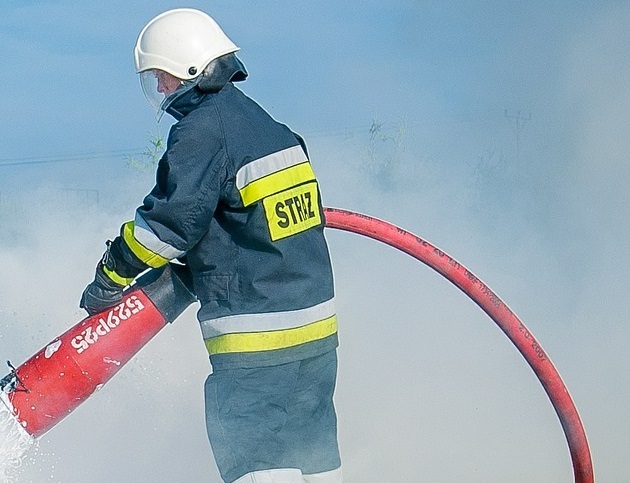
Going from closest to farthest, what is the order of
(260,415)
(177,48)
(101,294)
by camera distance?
(260,415)
(177,48)
(101,294)

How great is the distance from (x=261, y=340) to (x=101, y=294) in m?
0.57

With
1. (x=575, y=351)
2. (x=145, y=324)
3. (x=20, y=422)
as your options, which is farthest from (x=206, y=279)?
(x=575, y=351)

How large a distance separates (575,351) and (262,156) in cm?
345

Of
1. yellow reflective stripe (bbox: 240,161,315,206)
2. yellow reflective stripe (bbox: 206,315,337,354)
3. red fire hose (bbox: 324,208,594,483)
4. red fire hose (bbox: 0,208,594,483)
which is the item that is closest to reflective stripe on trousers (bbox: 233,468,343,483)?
yellow reflective stripe (bbox: 206,315,337,354)

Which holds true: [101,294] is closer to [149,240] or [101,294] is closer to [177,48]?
[149,240]

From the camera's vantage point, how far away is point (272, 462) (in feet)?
10.9

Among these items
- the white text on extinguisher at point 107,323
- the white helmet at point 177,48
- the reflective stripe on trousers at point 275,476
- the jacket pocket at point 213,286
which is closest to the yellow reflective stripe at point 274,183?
the jacket pocket at point 213,286

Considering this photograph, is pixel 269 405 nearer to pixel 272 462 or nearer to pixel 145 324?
pixel 272 462

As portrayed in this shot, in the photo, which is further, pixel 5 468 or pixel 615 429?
pixel 615 429

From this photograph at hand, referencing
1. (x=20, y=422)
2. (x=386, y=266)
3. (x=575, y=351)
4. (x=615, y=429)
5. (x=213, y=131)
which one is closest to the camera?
(x=213, y=131)

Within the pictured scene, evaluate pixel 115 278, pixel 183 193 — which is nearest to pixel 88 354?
pixel 115 278

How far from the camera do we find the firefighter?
10.6 ft

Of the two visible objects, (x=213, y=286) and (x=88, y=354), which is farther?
(x=88, y=354)

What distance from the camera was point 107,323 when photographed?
3633 millimetres
